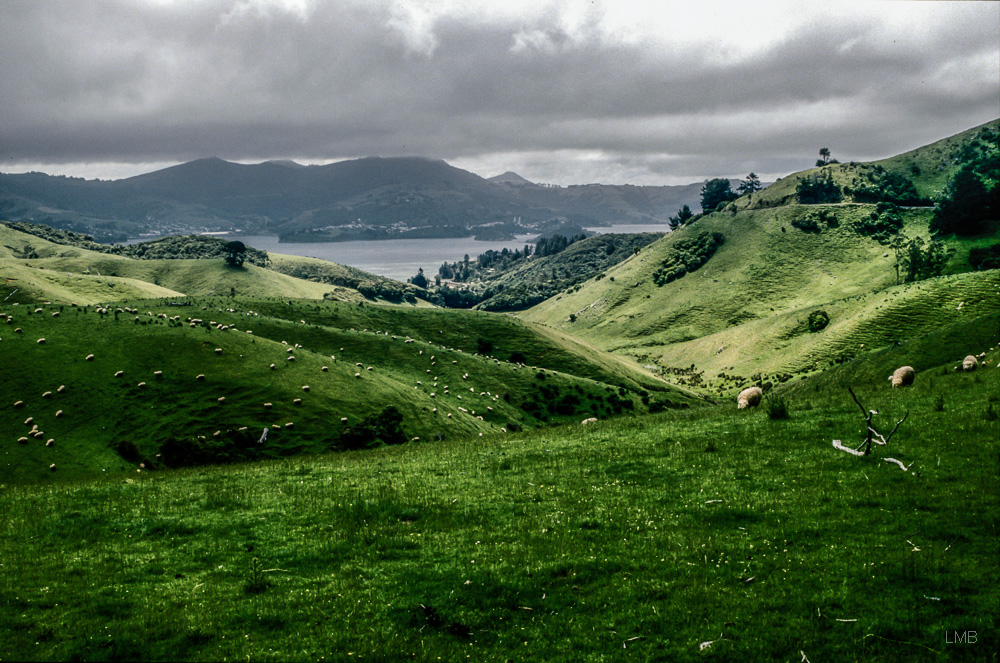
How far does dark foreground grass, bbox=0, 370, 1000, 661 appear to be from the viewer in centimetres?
1164

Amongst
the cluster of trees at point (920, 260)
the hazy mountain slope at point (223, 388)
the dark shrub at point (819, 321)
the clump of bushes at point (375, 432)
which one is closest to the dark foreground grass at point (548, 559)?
the clump of bushes at point (375, 432)

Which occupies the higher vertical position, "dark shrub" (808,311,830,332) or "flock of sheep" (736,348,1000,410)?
"flock of sheep" (736,348,1000,410)

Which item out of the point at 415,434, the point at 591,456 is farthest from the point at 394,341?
the point at 591,456

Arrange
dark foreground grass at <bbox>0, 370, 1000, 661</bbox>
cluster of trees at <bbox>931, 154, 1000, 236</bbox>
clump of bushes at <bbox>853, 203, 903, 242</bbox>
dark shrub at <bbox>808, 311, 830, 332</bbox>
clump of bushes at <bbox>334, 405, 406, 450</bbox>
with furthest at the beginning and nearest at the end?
clump of bushes at <bbox>853, 203, 903, 242</bbox> → cluster of trees at <bbox>931, 154, 1000, 236</bbox> → dark shrub at <bbox>808, 311, 830, 332</bbox> → clump of bushes at <bbox>334, 405, 406, 450</bbox> → dark foreground grass at <bbox>0, 370, 1000, 661</bbox>

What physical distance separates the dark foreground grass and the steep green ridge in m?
76.2

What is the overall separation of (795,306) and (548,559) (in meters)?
160

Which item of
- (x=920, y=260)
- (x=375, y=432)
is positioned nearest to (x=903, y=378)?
(x=375, y=432)

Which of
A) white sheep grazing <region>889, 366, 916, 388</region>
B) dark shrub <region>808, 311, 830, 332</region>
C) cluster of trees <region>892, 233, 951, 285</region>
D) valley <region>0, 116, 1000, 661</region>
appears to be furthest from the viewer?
cluster of trees <region>892, 233, 951, 285</region>

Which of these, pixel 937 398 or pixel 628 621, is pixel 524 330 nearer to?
pixel 937 398

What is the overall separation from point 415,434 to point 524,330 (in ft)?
180

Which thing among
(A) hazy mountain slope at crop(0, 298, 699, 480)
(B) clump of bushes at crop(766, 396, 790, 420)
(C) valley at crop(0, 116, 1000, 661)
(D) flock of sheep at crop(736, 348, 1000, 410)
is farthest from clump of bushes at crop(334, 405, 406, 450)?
(B) clump of bushes at crop(766, 396, 790, 420)

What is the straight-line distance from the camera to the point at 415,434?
43688mm

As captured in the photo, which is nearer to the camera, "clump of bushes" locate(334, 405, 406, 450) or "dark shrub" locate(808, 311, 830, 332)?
"clump of bushes" locate(334, 405, 406, 450)

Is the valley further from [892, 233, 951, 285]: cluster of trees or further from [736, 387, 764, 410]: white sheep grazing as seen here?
[892, 233, 951, 285]: cluster of trees
